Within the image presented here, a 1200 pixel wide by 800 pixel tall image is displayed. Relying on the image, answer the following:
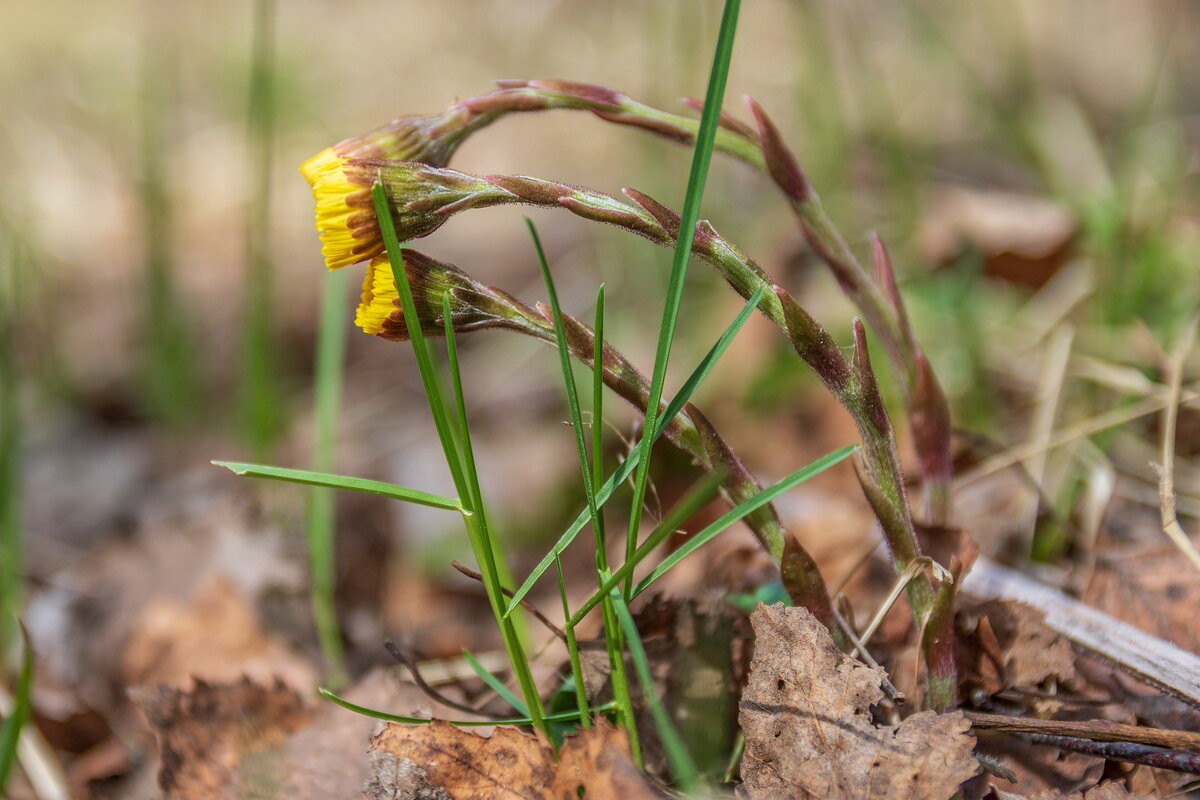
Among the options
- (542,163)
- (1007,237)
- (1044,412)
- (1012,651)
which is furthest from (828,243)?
(542,163)

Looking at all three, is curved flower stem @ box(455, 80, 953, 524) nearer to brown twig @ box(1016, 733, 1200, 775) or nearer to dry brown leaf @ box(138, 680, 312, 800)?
brown twig @ box(1016, 733, 1200, 775)

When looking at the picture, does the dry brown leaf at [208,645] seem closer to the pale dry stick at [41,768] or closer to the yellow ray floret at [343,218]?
the pale dry stick at [41,768]

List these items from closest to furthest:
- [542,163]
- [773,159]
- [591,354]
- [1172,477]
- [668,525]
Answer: [668,525] < [591,354] < [773,159] < [1172,477] < [542,163]

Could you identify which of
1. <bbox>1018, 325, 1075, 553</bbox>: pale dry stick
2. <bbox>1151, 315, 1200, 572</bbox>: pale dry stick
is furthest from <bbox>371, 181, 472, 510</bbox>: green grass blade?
<bbox>1018, 325, 1075, 553</bbox>: pale dry stick

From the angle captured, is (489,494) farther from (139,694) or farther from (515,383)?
(139,694)

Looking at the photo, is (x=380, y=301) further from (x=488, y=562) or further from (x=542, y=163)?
(x=542, y=163)
